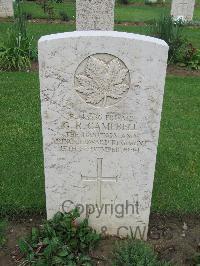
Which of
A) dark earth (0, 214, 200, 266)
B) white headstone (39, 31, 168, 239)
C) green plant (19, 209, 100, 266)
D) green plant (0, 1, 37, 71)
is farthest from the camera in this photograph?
green plant (0, 1, 37, 71)

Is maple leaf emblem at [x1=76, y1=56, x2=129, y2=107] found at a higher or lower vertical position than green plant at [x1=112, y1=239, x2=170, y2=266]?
higher

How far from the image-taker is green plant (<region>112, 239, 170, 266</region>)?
328 centimetres

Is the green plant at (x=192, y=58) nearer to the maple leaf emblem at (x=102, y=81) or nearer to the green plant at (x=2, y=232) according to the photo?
the maple leaf emblem at (x=102, y=81)

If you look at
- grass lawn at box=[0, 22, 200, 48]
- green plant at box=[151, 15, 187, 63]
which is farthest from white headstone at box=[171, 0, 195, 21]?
green plant at box=[151, 15, 187, 63]

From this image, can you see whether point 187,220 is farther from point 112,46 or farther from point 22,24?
point 22,24

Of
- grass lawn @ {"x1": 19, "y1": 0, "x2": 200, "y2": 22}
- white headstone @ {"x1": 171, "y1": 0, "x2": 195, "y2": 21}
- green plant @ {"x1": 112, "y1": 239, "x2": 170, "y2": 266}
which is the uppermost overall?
white headstone @ {"x1": 171, "y1": 0, "x2": 195, "y2": 21}

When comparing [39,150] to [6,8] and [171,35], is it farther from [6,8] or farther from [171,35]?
[6,8]

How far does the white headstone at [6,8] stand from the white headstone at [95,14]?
5.66 meters

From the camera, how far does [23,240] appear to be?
11.9 ft

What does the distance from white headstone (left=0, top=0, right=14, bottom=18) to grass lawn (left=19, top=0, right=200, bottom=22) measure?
710 millimetres

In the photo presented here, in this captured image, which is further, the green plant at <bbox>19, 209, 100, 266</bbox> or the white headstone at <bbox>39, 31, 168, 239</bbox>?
the green plant at <bbox>19, 209, 100, 266</bbox>

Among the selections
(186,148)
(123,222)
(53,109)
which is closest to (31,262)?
(123,222)

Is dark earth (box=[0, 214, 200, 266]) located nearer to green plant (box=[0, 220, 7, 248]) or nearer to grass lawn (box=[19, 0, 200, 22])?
green plant (box=[0, 220, 7, 248])

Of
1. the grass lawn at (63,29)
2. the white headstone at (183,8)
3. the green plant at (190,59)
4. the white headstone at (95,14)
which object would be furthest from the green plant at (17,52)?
the white headstone at (183,8)
